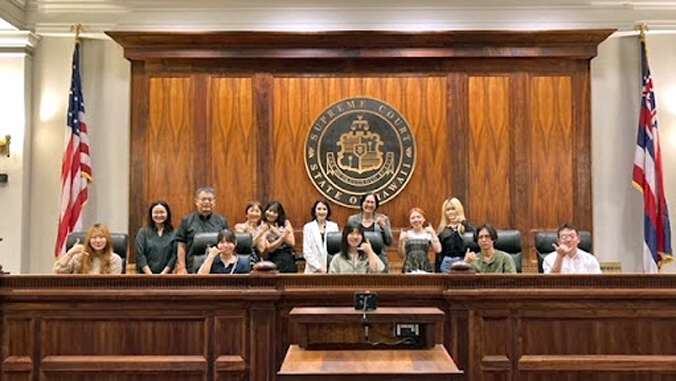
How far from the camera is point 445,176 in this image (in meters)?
7.38

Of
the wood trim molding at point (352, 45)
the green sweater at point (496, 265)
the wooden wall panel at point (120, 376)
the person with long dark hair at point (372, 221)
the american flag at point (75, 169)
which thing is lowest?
the wooden wall panel at point (120, 376)

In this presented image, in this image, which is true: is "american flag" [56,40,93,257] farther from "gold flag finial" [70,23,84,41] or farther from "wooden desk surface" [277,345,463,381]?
"wooden desk surface" [277,345,463,381]

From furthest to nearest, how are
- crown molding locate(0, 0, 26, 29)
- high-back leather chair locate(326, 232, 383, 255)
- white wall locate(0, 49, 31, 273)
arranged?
white wall locate(0, 49, 31, 273) → crown molding locate(0, 0, 26, 29) → high-back leather chair locate(326, 232, 383, 255)

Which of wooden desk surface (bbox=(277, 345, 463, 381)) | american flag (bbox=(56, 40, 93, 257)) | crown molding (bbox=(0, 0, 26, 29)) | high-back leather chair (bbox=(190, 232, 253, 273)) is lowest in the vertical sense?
wooden desk surface (bbox=(277, 345, 463, 381))

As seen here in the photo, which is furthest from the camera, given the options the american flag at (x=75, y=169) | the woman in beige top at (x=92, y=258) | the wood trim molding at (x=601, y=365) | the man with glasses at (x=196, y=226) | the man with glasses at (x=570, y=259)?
the american flag at (x=75, y=169)

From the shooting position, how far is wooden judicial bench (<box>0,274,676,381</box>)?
4309mm

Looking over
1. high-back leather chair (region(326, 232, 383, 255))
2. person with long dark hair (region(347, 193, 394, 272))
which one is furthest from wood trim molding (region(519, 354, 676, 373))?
person with long dark hair (region(347, 193, 394, 272))

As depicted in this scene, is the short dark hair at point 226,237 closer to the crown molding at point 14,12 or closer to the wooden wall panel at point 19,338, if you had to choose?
the wooden wall panel at point 19,338

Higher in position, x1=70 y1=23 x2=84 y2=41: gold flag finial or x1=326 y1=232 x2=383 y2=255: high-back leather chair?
x1=70 y1=23 x2=84 y2=41: gold flag finial

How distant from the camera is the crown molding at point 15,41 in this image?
7.30 metres

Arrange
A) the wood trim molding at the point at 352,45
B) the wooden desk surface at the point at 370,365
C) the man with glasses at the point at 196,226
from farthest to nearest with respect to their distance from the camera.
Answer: the wood trim molding at the point at 352,45 → the man with glasses at the point at 196,226 → the wooden desk surface at the point at 370,365

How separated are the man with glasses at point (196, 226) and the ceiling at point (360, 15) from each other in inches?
83.9

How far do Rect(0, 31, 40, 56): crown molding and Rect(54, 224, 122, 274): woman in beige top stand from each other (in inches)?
118

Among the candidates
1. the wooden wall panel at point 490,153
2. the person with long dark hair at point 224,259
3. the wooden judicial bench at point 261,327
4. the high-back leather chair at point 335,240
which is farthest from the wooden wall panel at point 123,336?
the wooden wall panel at point 490,153
